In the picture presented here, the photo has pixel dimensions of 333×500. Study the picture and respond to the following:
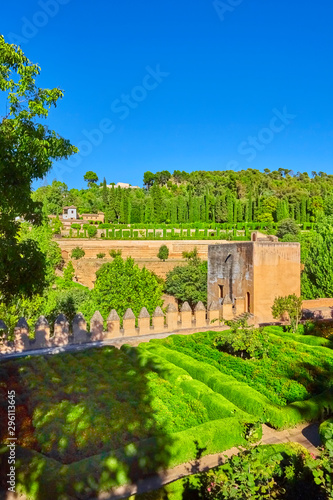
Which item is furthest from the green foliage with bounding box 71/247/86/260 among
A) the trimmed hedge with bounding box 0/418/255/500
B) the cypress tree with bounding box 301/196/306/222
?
the trimmed hedge with bounding box 0/418/255/500

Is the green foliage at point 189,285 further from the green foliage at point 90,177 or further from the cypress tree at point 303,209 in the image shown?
the green foliage at point 90,177

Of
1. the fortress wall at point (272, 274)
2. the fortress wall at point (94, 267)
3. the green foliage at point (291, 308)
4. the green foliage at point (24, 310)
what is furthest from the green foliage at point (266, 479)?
the fortress wall at point (94, 267)

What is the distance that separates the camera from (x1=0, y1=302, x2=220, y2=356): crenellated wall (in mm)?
11000

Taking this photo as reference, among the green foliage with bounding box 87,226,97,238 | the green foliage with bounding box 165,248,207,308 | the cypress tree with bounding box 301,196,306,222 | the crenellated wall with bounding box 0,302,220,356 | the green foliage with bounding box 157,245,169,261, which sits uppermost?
the cypress tree with bounding box 301,196,306,222

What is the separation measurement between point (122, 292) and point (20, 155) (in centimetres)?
1547

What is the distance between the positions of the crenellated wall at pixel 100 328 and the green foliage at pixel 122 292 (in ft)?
21.5

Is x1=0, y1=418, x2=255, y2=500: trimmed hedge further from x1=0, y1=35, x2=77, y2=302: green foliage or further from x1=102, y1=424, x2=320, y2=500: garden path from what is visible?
x1=0, y1=35, x2=77, y2=302: green foliage

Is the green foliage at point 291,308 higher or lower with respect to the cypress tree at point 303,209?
lower

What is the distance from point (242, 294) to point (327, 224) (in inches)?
541

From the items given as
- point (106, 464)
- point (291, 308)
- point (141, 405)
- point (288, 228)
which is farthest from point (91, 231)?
point (106, 464)

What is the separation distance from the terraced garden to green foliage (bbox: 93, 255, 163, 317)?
950 cm

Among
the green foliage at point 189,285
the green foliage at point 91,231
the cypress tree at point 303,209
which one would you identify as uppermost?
the cypress tree at point 303,209

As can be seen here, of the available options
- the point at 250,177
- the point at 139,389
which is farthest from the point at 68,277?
the point at 250,177

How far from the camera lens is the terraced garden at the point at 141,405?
18.3 ft
